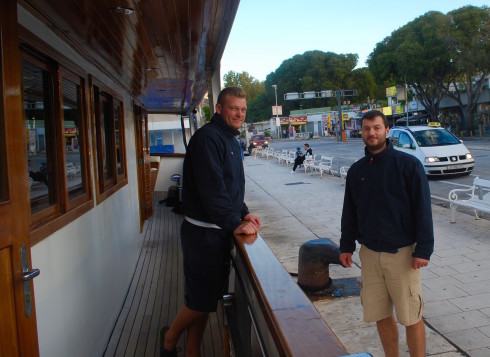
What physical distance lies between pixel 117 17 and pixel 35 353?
88.0 inches

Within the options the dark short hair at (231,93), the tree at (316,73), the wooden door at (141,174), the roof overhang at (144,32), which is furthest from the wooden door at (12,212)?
the tree at (316,73)

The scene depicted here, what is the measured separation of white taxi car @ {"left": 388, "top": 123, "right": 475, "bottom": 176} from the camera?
523 inches

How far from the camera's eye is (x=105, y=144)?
5191 millimetres

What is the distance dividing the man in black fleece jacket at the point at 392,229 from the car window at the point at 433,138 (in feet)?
39.4

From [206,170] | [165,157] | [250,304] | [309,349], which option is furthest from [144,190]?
[309,349]

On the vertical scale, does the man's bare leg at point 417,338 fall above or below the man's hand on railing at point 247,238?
below

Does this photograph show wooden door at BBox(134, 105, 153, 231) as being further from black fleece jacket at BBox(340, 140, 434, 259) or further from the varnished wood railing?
the varnished wood railing

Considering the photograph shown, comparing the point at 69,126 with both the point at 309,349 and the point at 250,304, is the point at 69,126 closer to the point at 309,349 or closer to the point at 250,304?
the point at 250,304

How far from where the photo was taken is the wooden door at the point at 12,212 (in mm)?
1862

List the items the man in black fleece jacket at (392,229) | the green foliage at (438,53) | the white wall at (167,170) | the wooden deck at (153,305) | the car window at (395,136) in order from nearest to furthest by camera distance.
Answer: the man in black fleece jacket at (392,229)
the wooden deck at (153,305)
the white wall at (167,170)
the car window at (395,136)
the green foliage at (438,53)

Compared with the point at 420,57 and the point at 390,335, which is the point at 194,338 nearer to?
the point at 390,335

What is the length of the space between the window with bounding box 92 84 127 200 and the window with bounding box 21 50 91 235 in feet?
1.96

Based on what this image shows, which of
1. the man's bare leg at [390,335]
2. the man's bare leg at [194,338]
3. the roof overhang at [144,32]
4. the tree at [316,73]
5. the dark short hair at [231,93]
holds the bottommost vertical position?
the man's bare leg at [390,335]

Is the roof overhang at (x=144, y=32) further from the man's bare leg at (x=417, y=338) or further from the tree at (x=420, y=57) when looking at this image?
the tree at (x=420, y=57)
